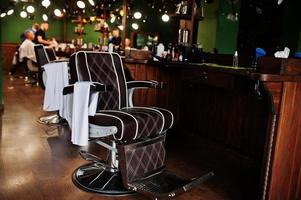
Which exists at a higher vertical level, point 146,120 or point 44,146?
point 146,120

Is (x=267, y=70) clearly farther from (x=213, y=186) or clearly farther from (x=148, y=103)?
(x=148, y=103)

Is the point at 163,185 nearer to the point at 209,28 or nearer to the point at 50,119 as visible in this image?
the point at 50,119

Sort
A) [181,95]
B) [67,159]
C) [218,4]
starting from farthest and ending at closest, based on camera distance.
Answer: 1. [218,4]
2. [181,95]
3. [67,159]

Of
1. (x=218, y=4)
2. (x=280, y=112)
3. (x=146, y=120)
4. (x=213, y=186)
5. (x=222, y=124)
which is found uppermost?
(x=218, y=4)

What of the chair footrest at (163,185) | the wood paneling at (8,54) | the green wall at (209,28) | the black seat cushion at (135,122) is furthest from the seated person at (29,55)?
the chair footrest at (163,185)

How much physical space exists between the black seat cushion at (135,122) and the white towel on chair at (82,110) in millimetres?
61

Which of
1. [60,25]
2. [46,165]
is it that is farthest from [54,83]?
[60,25]

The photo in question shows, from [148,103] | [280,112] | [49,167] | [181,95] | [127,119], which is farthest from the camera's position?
[148,103]

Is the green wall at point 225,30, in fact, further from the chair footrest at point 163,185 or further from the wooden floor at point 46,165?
the chair footrest at point 163,185

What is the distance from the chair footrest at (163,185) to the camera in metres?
2.05

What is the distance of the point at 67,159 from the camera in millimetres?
2920

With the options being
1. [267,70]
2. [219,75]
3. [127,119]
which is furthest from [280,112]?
[127,119]

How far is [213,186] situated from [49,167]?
4.41ft

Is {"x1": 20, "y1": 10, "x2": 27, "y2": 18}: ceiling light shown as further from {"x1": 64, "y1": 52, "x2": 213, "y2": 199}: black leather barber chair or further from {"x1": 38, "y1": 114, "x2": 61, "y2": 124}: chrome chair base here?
{"x1": 64, "y1": 52, "x2": 213, "y2": 199}: black leather barber chair
